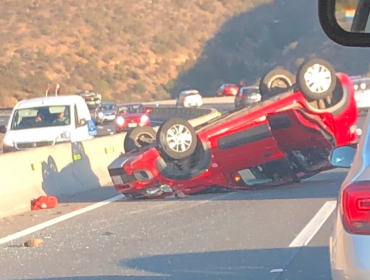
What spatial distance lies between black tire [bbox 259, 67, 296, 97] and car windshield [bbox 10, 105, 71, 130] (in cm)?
632

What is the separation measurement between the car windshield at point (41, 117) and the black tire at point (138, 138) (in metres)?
5.27

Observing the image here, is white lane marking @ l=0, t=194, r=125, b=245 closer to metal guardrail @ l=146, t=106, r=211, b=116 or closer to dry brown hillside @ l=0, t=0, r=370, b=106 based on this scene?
metal guardrail @ l=146, t=106, r=211, b=116

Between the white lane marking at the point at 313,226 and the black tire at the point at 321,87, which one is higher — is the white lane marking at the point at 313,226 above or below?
below

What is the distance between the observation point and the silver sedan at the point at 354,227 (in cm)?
447

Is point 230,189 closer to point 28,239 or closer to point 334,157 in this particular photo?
point 28,239

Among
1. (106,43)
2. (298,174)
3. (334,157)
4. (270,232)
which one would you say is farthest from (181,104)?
(334,157)

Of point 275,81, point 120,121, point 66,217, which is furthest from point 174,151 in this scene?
point 120,121

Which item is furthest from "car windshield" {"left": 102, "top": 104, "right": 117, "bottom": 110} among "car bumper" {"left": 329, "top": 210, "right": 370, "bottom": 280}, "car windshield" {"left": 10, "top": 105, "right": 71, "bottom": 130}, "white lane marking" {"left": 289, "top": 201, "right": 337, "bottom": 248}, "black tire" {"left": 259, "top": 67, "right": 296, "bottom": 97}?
"car bumper" {"left": 329, "top": 210, "right": 370, "bottom": 280}

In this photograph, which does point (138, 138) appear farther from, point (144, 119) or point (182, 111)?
point (182, 111)

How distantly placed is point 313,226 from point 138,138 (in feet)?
16.1

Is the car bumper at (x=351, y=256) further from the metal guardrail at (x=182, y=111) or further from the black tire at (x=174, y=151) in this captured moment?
the metal guardrail at (x=182, y=111)

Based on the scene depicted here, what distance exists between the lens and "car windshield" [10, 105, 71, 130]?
1953 cm

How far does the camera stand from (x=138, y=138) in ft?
46.8

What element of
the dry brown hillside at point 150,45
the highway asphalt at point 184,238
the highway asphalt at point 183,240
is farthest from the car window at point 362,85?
the dry brown hillside at point 150,45
